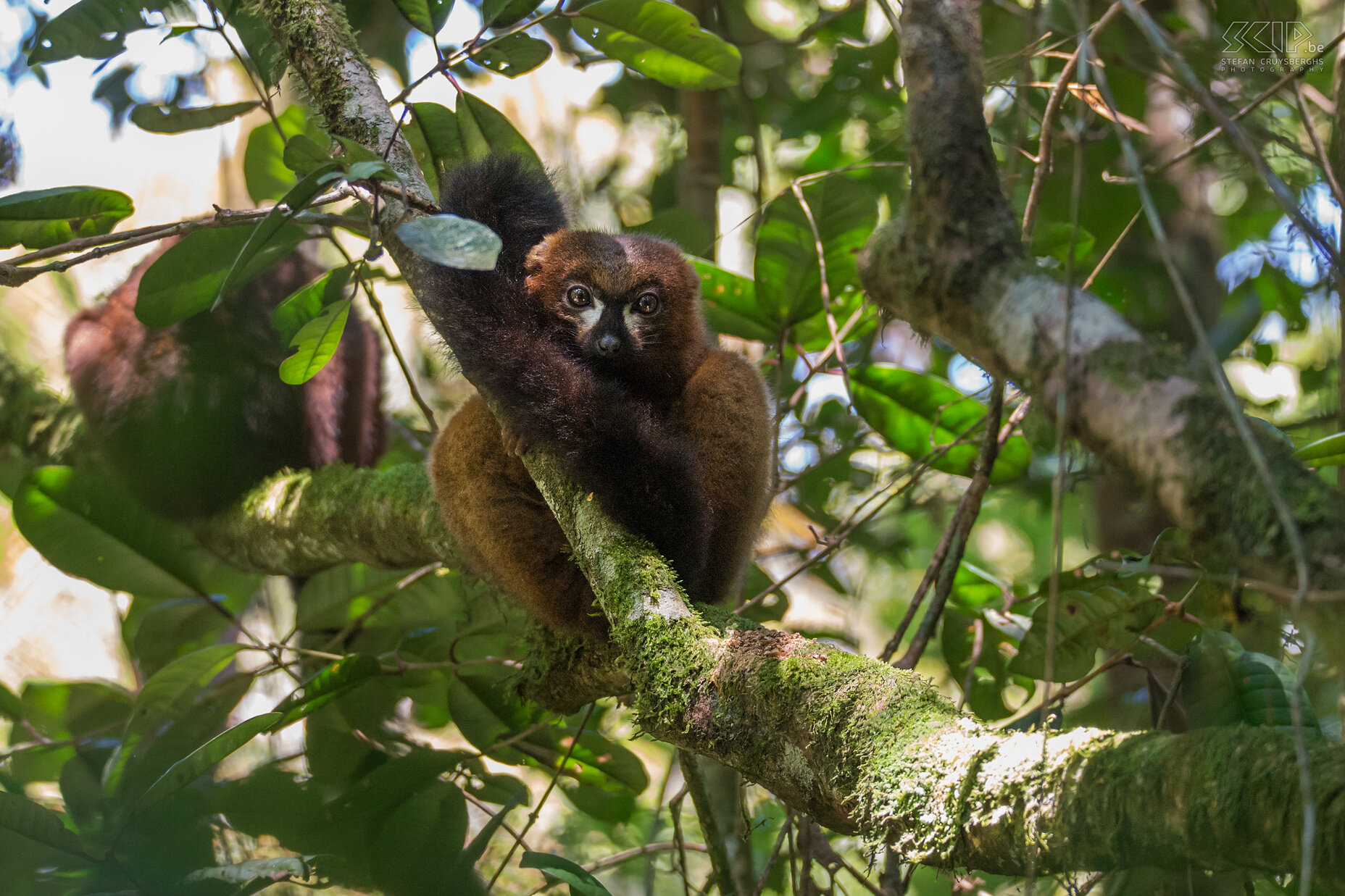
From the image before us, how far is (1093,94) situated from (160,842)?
2.98m

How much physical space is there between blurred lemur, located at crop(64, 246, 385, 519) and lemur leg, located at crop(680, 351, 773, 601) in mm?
2163

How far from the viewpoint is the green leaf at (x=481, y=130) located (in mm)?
3318

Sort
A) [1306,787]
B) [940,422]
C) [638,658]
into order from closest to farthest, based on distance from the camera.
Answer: [1306,787], [638,658], [940,422]

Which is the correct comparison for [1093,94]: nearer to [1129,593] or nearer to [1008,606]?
[1129,593]

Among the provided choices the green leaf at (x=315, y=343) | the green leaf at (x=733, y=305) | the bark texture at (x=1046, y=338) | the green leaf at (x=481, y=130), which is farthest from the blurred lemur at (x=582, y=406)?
the bark texture at (x=1046, y=338)

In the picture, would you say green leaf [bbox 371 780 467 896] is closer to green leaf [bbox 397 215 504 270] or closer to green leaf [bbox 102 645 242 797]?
green leaf [bbox 102 645 242 797]

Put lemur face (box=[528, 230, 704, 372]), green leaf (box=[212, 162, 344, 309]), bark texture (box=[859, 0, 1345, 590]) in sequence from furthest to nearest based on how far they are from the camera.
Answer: lemur face (box=[528, 230, 704, 372]), green leaf (box=[212, 162, 344, 309]), bark texture (box=[859, 0, 1345, 590])

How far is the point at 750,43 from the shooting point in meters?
4.23

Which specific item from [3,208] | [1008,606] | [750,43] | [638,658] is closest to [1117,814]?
[638,658]

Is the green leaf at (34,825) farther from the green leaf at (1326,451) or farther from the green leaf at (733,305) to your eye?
the green leaf at (1326,451)

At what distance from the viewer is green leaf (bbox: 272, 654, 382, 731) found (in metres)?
2.54


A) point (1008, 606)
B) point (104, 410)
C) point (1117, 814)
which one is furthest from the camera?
point (104, 410)

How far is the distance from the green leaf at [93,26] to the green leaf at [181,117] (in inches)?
8.6

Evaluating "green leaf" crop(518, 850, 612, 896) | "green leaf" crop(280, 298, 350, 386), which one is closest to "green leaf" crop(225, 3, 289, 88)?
"green leaf" crop(280, 298, 350, 386)
